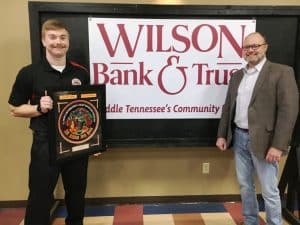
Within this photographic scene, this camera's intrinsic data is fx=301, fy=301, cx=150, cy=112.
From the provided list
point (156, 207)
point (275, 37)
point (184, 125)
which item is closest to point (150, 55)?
point (184, 125)

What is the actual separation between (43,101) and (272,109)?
1.40m

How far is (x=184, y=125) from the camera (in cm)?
238

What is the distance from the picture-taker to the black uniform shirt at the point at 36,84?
1.80m

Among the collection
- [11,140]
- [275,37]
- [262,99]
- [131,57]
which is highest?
[275,37]

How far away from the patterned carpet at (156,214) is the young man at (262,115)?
1.75 feet

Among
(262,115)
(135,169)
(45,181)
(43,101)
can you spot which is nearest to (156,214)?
(135,169)

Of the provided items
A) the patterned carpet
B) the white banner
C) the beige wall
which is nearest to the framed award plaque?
the white banner

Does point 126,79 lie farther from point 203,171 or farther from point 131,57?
point 203,171

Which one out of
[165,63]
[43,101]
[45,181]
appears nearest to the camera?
[43,101]

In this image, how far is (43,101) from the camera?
175 centimetres

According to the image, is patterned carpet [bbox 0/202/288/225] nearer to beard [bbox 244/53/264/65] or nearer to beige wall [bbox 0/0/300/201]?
beige wall [bbox 0/0/300/201]

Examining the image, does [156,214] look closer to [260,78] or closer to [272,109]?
[272,109]

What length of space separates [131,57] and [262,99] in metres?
0.98

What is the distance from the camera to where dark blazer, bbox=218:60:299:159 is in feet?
6.02
